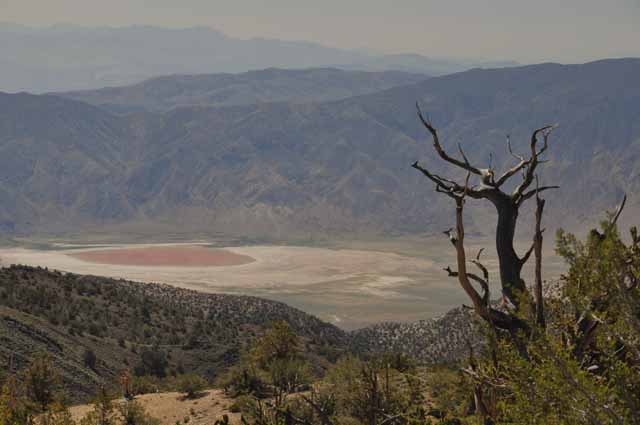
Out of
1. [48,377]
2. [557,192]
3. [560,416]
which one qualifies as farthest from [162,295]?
[557,192]

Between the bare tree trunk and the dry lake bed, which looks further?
the dry lake bed

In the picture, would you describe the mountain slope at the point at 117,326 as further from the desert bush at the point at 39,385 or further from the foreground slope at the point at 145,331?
the desert bush at the point at 39,385

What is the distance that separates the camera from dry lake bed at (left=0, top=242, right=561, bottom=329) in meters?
95.2

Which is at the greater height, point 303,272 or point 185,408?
point 185,408

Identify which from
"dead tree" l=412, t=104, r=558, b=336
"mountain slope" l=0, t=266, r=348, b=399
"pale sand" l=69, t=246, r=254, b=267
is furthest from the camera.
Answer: "pale sand" l=69, t=246, r=254, b=267

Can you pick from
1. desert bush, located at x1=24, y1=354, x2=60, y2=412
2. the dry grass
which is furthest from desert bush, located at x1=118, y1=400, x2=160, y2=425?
desert bush, located at x1=24, y1=354, x2=60, y2=412

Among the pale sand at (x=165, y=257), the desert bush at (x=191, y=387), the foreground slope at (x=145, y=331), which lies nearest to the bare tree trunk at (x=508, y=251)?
the desert bush at (x=191, y=387)

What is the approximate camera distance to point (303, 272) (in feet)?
402

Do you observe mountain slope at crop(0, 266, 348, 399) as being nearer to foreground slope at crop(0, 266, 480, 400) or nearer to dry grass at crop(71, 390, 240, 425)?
foreground slope at crop(0, 266, 480, 400)

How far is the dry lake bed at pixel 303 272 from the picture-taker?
312ft

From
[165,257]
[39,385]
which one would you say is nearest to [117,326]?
[39,385]

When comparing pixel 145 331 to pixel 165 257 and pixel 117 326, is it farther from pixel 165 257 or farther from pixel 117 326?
pixel 165 257

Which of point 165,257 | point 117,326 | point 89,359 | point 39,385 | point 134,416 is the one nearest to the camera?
point 134,416

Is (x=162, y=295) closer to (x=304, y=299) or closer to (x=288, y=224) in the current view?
(x=304, y=299)
